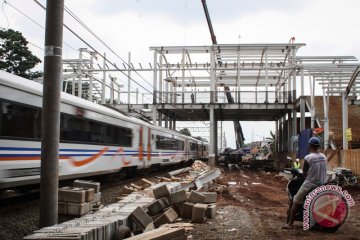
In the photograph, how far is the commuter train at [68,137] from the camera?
30.0ft

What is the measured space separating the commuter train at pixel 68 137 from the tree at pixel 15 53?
1962cm

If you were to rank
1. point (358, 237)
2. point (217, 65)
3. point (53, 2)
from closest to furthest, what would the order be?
1. point (53, 2)
2. point (358, 237)
3. point (217, 65)

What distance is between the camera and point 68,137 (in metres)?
12.0

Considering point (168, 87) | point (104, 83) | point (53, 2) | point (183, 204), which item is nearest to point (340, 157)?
point (183, 204)

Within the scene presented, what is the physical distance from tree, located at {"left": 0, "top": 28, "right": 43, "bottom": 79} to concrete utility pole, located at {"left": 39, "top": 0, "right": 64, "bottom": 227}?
101ft

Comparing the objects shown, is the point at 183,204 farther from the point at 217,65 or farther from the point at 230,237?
the point at 217,65

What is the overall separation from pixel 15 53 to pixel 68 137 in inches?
1079

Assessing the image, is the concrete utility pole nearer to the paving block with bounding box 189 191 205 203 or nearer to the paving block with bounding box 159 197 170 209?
the paving block with bounding box 159 197 170 209

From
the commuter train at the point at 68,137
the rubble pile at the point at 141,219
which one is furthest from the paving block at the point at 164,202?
the commuter train at the point at 68,137

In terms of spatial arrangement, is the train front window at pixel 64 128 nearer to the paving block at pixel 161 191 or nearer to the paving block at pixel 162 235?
the paving block at pixel 161 191

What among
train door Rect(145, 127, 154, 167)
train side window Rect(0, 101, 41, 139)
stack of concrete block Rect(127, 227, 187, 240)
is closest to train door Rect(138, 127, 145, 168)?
train door Rect(145, 127, 154, 167)

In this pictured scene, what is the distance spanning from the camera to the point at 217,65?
1651 inches

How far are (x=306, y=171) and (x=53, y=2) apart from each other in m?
5.06

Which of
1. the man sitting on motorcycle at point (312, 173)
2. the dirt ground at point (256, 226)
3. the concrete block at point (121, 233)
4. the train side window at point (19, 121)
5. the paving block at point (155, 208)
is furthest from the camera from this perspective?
the paving block at point (155, 208)
